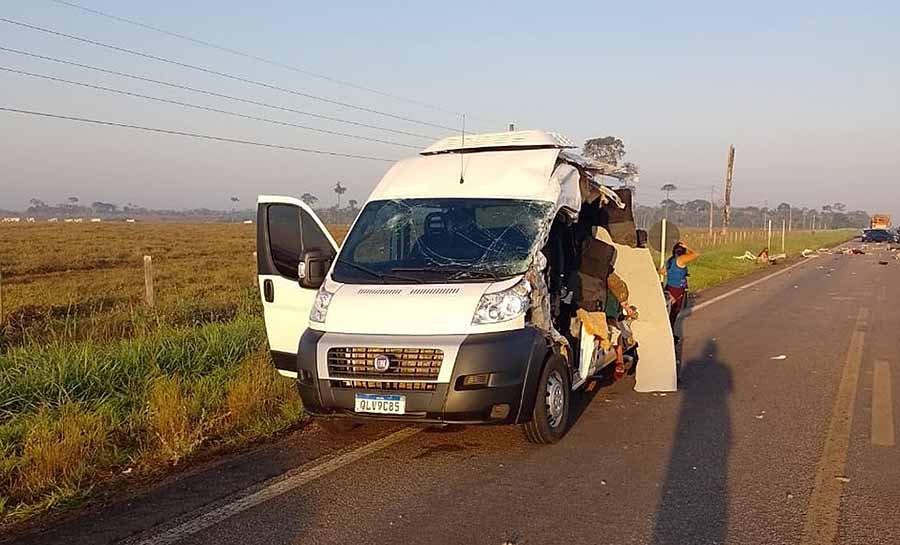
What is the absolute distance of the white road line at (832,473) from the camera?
453 centimetres

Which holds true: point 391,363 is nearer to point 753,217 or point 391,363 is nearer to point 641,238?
point 641,238

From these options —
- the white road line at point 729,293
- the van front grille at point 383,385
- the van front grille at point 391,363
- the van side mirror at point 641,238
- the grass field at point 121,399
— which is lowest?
the white road line at point 729,293

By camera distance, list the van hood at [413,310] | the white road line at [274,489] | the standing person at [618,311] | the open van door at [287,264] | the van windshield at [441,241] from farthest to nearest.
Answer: the standing person at [618,311]
the open van door at [287,264]
the van windshield at [441,241]
the van hood at [413,310]
the white road line at [274,489]

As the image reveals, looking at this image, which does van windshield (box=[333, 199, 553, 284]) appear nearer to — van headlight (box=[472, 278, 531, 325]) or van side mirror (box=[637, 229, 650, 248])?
van headlight (box=[472, 278, 531, 325])

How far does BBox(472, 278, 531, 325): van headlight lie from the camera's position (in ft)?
19.0

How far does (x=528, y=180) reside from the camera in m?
6.79

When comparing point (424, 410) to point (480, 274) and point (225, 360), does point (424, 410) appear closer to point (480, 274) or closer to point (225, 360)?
point (480, 274)

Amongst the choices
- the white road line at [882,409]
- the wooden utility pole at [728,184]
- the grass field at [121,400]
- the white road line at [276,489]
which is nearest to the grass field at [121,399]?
the grass field at [121,400]

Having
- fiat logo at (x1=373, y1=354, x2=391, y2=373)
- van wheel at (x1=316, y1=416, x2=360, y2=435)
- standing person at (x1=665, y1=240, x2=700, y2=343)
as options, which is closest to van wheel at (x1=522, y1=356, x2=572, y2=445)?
fiat logo at (x1=373, y1=354, x2=391, y2=373)

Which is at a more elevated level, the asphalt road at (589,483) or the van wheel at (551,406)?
the van wheel at (551,406)

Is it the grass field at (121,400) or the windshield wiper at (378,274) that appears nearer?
the grass field at (121,400)

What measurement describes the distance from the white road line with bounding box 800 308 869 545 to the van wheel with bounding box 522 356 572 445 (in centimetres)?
179

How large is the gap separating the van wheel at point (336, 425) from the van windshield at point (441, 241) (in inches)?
47.7

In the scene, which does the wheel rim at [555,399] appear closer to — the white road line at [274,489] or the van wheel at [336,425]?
the white road line at [274,489]
